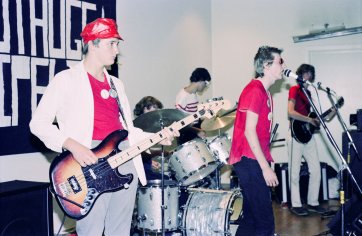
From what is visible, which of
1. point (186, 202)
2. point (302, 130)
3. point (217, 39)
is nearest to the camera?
point (186, 202)

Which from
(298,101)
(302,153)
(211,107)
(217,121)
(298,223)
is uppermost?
(298,101)

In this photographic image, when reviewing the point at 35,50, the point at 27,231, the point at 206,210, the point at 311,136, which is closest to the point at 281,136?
the point at 311,136

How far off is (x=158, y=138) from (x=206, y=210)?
4.90 ft

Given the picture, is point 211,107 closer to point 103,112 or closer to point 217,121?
point 103,112

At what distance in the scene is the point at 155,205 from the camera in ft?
14.6

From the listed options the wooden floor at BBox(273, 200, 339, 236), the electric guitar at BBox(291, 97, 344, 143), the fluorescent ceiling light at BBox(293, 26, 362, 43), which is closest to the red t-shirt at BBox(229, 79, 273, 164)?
the wooden floor at BBox(273, 200, 339, 236)

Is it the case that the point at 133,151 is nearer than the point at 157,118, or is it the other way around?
the point at 133,151

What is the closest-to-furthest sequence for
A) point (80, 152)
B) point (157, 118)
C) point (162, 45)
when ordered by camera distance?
point (80, 152), point (157, 118), point (162, 45)

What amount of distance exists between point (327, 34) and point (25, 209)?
5.89 metres

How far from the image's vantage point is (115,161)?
115 inches

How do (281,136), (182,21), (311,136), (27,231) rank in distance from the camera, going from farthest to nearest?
1. (281,136)
2. (182,21)
3. (311,136)
4. (27,231)

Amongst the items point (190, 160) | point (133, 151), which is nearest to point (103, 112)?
point (133, 151)

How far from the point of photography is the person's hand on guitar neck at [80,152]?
2.72 metres

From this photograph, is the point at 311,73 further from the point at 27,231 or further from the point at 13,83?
the point at 27,231
